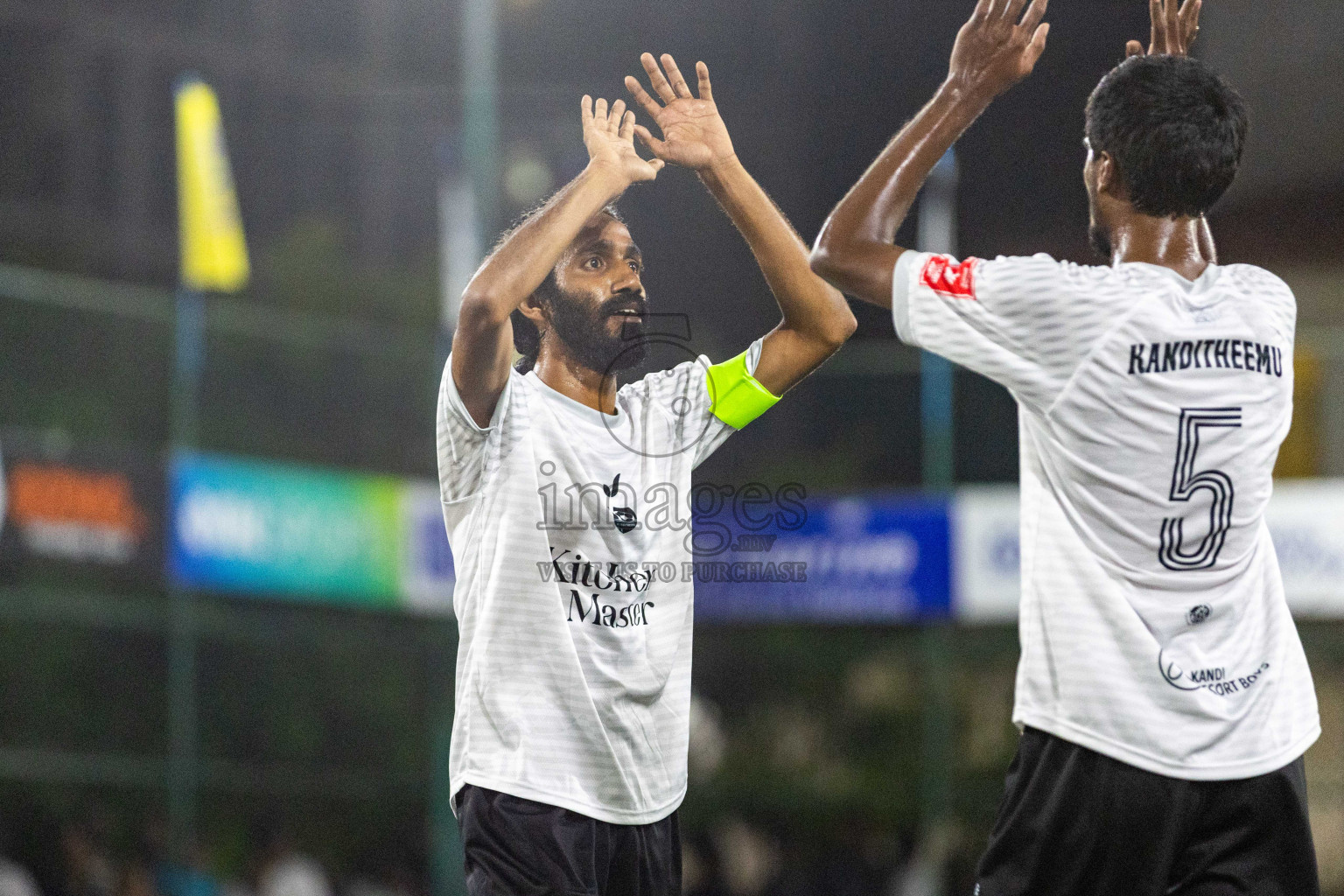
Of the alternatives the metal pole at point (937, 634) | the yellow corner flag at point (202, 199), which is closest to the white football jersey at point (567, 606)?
A: the metal pole at point (937, 634)

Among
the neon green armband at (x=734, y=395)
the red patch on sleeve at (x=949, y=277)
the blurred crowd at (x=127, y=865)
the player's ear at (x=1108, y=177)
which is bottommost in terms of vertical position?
the blurred crowd at (x=127, y=865)

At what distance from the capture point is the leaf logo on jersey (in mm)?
3967

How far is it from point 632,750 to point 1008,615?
27.8 feet

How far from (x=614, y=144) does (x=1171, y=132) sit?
4.62 feet

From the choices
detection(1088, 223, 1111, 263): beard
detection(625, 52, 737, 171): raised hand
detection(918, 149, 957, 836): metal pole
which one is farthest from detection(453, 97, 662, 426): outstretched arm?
detection(918, 149, 957, 836): metal pole

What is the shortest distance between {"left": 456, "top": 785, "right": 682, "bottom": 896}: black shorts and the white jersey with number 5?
3.46ft

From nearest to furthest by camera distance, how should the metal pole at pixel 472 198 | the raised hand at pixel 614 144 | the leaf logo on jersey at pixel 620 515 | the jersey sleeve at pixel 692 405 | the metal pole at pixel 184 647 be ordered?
the leaf logo on jersey at pixel 620 515, the raised hand at pixel 614 144, the jersey sleeve at pixel 692 405, the metal pole at pixel 184 647, the metal pole at pixel 472 198

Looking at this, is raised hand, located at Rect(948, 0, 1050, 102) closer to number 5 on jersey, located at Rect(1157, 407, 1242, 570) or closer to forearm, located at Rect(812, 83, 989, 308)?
forearm, located at Rect(812, 83, 989, 308)

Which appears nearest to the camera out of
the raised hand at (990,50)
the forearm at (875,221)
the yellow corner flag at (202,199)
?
the forearm at (875,221)

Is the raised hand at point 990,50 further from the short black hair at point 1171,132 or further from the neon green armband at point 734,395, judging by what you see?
the neon green armband at point 734,395

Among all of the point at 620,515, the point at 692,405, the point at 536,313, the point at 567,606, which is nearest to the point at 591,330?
the point at 536,313

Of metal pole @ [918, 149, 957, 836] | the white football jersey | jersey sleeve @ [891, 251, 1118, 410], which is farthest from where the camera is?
metal pole @ [918, 149, 957, 836]

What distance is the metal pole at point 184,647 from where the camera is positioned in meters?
10.9

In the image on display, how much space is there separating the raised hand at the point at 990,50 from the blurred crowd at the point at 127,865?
342 inches
